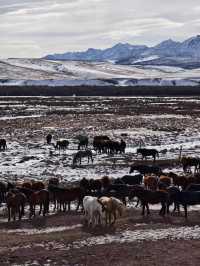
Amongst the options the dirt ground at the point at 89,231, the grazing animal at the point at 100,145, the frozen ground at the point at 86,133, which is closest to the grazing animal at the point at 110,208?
the dirt ground at the point at 89,231

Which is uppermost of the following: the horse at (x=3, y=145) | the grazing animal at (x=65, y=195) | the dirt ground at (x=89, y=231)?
the horse at (x=3, y=145)

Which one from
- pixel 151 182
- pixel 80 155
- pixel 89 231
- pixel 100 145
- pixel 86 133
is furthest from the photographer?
pixel 86 133

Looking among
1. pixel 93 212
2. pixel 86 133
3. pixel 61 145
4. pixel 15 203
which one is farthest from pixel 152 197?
pixel 86 133

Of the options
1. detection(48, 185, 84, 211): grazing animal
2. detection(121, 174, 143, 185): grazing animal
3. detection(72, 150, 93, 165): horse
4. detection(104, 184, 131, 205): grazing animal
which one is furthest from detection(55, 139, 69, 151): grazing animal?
detection(48, 185, 84, 211): grazing animal

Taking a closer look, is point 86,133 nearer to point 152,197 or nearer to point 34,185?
point 34,185

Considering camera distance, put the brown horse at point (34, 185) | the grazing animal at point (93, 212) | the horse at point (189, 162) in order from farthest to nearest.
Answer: the horse at point (189, 162) → the brown horse at point (34, 185) → the grazing animal at point (93, 212)

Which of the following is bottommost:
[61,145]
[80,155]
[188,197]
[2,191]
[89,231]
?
[89,231]

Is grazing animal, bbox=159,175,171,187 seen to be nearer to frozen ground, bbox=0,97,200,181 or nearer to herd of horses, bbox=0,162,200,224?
herd of horses, bbox=0,162,200,224

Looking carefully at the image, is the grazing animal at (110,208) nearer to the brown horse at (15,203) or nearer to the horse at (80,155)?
the brown horse at (15,203)

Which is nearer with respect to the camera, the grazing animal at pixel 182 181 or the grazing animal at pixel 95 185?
the grazing animal at pixel 95 185

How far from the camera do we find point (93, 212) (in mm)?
17828

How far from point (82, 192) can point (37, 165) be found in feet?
33.8

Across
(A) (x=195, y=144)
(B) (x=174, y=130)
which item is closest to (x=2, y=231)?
(A) (x=195, y=144)

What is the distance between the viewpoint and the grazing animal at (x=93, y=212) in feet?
58.5
